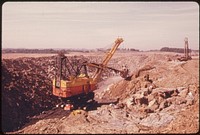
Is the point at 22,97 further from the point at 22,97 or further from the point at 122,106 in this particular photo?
the point at 122,106

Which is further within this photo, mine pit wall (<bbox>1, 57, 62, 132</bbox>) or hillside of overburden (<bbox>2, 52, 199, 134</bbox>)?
mine pit wall (<bbox>1, 57, 62, 132</bbox>)

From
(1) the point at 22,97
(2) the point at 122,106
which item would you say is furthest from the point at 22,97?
(2) the point at 122,106

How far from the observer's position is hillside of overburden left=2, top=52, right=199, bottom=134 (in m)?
10.6

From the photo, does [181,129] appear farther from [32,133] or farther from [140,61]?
[140,61]

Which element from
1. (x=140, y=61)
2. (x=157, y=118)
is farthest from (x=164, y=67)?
(x=140, y=61)

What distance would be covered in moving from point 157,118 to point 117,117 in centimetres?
153

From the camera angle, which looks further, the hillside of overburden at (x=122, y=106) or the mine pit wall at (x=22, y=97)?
the mine pit wall at (x=22, y=97)

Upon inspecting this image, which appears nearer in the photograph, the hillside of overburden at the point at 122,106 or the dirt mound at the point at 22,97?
the hillside of overburden at the point at 122,106

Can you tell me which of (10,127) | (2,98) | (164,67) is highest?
(164,67)

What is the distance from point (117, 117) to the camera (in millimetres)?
11797

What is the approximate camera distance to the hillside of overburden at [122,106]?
10.6m

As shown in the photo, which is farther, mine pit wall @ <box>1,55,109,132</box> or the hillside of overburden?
mine pit wall @ <box>1,55,109,132</box>

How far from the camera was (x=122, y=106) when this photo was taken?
1348 centimetres

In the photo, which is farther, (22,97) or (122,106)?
(22,97)
